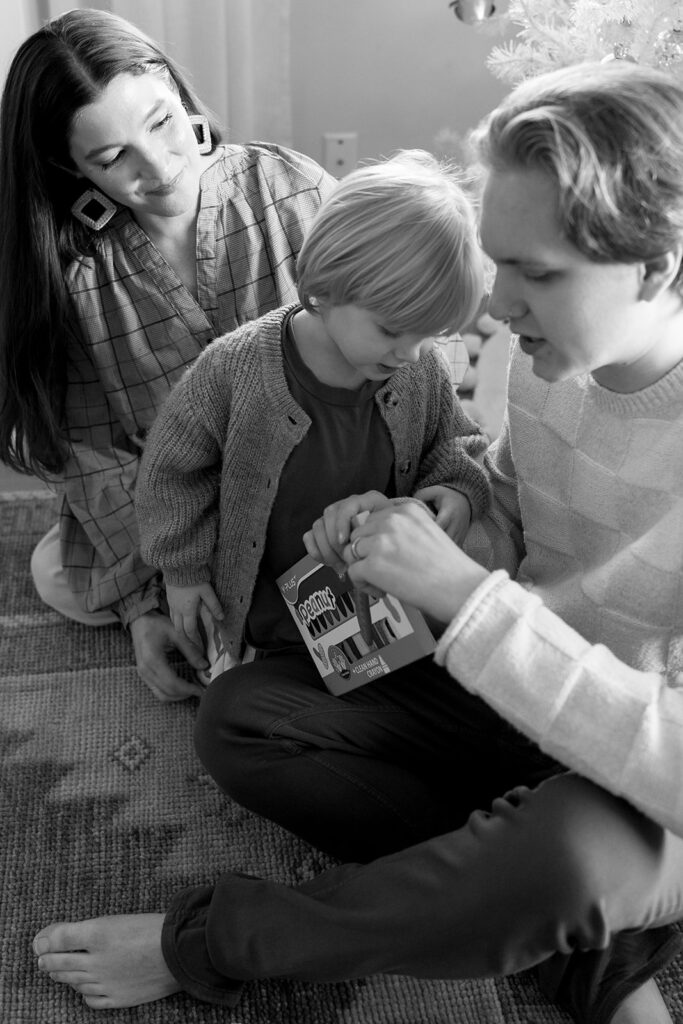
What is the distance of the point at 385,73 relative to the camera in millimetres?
2061

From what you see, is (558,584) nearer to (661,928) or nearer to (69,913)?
(661,928)

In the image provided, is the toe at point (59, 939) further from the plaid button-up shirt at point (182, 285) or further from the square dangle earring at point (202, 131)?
the square dangle earring at point (202, 131)

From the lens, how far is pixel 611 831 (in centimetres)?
87

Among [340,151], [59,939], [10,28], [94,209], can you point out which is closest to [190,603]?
[59,939]

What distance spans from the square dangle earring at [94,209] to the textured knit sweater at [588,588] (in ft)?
1.87

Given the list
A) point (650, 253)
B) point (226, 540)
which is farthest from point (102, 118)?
point (650, 253)

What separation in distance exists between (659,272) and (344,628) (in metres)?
0.50

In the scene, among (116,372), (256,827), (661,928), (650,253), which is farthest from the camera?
(116,372)

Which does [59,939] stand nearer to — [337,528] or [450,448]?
[337,528]

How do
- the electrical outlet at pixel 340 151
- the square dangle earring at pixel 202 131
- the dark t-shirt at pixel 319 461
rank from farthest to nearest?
the electrical outlet at pixel 340 151, the square dangle earring at pixel 202 131, the dark t-shirt at pixel 319 461

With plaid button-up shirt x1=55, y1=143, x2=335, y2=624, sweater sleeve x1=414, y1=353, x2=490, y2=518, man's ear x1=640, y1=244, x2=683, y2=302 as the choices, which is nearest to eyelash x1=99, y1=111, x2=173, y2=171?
plaid button-up shirt x1=55, y1=143, x2=335, y2=624

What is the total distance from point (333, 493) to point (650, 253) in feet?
1.52

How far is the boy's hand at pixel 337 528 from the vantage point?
1026 millimetres

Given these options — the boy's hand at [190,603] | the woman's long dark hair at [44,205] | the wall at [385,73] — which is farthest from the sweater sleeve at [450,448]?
the wall at [385,73]
